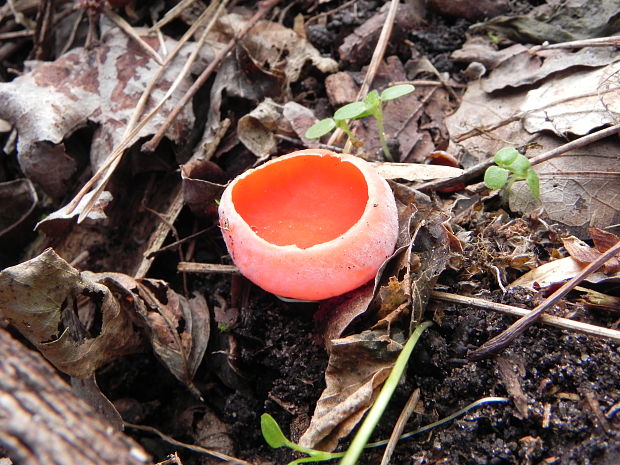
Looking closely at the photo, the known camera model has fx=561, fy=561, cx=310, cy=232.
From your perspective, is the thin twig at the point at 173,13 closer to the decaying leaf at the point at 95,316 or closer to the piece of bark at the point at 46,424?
the decaying leaf at the point at 95,316

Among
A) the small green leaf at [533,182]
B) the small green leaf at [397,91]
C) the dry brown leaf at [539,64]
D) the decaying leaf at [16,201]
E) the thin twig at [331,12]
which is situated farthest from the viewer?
the thin twig at [331,12]

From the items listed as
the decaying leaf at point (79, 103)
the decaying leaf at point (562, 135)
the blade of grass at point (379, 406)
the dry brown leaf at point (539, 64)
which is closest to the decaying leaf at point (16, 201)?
the decaying leaf at point (79, 103)

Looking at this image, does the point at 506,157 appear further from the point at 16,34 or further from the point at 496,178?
the point at 16,34

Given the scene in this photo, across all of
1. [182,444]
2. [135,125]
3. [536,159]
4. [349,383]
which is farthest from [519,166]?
[135,125]

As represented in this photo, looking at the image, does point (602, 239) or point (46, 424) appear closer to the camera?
point (46, 424)

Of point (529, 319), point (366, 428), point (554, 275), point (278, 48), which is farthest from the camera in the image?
point (278, 48)

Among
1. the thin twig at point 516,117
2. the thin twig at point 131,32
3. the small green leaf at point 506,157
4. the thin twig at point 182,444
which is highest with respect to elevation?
the thin twig at point 131,32
